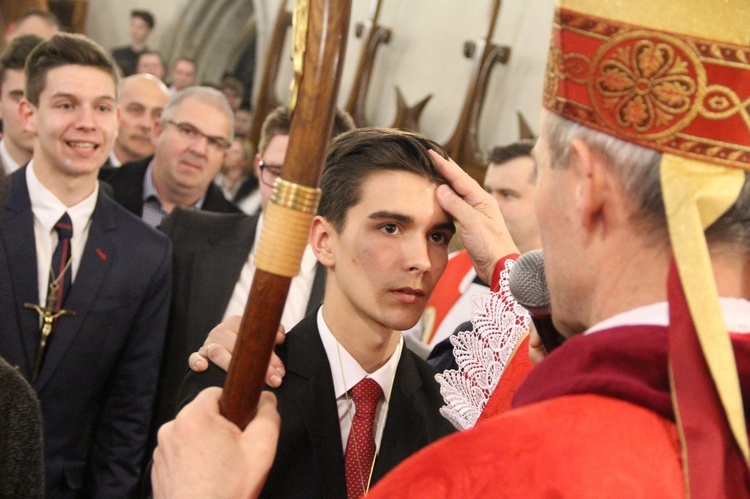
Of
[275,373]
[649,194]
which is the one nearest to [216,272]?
[275,373]

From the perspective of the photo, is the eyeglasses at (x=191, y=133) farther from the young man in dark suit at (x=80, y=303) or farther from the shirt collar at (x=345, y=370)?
the shirt collar at (x=345, y=370)

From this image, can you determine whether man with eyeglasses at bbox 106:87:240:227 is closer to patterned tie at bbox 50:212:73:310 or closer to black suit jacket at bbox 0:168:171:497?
black suit jacket at bbox 0:168:171:497

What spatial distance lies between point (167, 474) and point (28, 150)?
3.46 metres

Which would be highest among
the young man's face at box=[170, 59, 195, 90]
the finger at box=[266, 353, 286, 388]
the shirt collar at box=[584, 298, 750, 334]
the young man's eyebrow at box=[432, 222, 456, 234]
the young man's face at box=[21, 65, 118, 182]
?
the shirt collar at box=[584, 298, 750, 334]

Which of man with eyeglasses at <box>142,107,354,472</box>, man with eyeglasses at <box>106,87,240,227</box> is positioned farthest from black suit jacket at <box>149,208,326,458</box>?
man with eyeglasses at <box>106,87,240,227</box>

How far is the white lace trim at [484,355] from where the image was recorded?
206 cm

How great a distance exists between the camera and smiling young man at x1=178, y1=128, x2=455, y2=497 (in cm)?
210

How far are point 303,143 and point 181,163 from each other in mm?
3704

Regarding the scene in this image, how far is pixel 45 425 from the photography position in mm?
3197

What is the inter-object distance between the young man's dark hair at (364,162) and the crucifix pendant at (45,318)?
1.28 meters

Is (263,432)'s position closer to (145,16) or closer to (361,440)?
(361,440)

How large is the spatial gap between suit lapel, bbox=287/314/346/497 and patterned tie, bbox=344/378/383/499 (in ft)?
0.18

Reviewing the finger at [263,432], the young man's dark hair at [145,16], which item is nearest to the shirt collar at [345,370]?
the finger at [263,432]

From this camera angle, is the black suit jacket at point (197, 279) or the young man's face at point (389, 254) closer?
the young man's face at point (389, 254)
